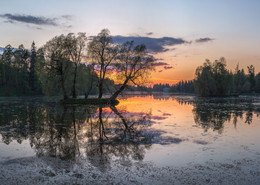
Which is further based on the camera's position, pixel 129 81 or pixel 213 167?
pixel 129 81

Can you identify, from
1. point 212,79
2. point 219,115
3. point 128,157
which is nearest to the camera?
point 128,157

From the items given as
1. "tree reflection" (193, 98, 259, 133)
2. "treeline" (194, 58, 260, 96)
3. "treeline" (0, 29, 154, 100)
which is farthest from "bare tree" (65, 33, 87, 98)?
"treeline" (194, 58, 260, 96)

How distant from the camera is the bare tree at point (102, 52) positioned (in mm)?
44469

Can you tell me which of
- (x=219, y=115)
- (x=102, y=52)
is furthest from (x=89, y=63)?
(x=219, y=115)

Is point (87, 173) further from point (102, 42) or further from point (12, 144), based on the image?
point (102, 42)

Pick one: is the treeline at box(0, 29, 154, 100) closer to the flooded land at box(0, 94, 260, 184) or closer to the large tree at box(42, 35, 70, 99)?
the large tree at box(42, 35, 70, 99)

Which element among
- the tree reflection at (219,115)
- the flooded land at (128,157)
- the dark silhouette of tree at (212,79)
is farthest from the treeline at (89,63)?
the dark silhouette of tree at (212,79)

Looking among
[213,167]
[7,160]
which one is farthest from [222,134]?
[7,160]

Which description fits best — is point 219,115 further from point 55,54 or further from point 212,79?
point 212,79

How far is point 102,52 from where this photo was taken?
4544 cm

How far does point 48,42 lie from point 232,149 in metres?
41.7

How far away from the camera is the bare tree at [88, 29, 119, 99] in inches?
1751

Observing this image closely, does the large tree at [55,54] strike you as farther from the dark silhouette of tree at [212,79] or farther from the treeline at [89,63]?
the dark silhouette of tree at [212,79]

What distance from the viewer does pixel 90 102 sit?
139 feet
